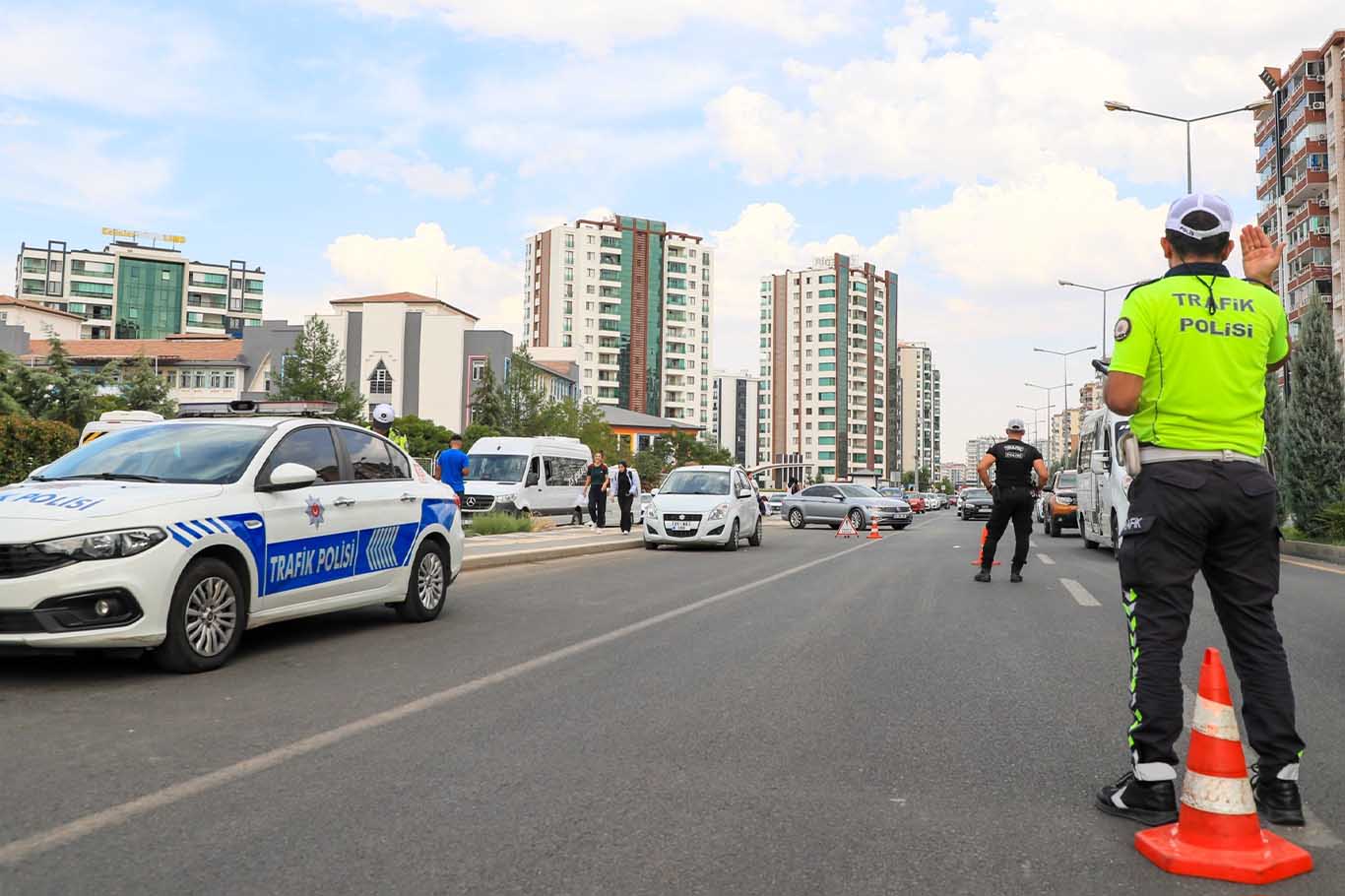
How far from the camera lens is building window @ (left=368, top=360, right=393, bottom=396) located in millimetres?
91500

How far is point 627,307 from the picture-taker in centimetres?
13325

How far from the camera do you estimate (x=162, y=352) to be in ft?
287

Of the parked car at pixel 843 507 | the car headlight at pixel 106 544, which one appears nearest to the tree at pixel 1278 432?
the parked car at pixel 843 507

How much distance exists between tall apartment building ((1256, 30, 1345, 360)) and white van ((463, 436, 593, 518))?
1938 inches

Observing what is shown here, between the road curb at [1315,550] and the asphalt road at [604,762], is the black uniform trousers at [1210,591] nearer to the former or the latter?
the asphalt road at [604,762]

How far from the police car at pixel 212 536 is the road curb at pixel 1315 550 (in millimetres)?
15502

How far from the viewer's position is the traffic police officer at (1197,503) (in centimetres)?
357

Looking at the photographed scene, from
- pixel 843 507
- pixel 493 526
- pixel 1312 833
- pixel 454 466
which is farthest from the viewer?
pixel 843 507

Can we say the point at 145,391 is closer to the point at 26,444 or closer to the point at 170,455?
the point at 26,444

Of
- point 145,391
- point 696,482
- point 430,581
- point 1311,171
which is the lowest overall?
point 430,581

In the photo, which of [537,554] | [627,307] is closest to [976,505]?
[537,554]

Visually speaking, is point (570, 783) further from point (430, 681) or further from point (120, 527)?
point (120, 527)

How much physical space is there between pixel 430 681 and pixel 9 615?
217 centimetres

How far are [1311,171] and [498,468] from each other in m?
60.5
